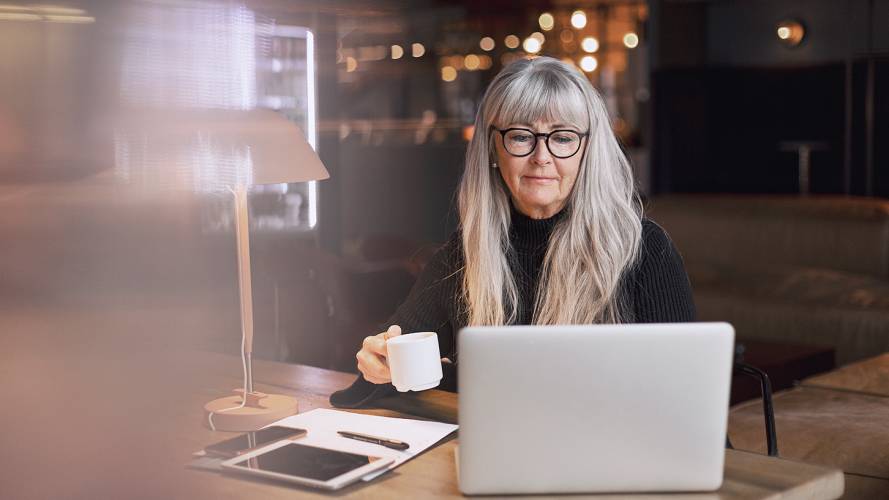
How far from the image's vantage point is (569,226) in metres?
2.03

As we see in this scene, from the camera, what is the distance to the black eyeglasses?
2.02 m

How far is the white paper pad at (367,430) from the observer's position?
5.26 feet

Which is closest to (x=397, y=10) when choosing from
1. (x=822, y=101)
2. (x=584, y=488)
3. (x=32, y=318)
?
(x=32, y=318)

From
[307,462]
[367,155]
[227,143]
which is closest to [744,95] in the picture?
[367,155]

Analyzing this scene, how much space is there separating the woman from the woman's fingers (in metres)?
0.12

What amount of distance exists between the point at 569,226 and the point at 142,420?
2.76 feet

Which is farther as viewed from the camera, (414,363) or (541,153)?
(541,153)

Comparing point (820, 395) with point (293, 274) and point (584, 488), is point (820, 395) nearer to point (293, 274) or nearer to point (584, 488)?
point (293, 274)

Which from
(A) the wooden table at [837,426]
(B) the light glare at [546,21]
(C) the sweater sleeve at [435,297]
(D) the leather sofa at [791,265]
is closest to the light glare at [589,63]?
(B) the light glare at [546,21]

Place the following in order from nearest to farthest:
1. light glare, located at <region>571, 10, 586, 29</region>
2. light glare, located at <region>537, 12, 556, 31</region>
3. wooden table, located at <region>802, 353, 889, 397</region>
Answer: wooden table, located at <region>802, 353, 889, 397</region>
light glare, located at <region>537, 12, 556, 31</region>
light glare, located at <region>571, 10, 586, 29</region>

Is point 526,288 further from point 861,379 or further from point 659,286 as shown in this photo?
point 861,379

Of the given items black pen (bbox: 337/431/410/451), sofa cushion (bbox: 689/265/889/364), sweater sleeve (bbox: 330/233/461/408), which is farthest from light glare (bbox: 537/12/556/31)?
black pen (bbox: 337/431/410/451)

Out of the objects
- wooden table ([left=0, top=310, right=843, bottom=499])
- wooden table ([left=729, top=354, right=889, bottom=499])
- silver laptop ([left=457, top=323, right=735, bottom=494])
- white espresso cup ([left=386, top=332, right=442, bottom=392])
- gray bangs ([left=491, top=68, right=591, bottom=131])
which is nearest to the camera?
silver laptop ([left=457, top=323, right=735, bottom=494])

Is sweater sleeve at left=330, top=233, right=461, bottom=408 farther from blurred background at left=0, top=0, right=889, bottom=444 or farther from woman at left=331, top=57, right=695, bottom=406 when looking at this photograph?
A: blurred background at left=0, top=0, right=889, bottom=444
